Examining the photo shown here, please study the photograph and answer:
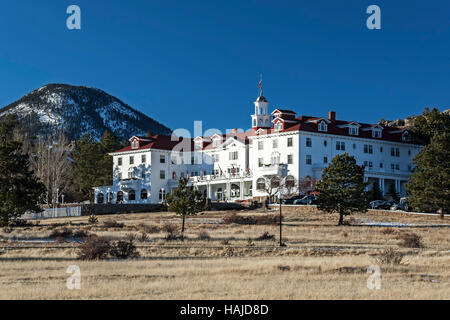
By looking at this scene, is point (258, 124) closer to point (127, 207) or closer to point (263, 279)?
point (127, 207)

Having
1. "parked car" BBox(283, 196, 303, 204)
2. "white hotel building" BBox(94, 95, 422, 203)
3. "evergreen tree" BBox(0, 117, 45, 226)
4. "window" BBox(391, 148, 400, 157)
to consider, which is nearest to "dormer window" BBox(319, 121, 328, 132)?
"white hotel building" BBox(94, 95, 422, 203)

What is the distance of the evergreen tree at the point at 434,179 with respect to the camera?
195 ft

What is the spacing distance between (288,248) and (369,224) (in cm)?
2222

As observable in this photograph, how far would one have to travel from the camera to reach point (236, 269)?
935 inches

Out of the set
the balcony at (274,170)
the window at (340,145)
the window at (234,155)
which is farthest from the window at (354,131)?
the window at (234,155)

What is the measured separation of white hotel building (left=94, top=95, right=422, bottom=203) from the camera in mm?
82000

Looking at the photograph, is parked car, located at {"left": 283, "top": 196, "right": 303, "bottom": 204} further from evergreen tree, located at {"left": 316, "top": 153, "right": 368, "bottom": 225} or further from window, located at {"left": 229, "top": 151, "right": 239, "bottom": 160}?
window, located at {"left": 229, "top": 151, "right": 239, "bottom": 160}

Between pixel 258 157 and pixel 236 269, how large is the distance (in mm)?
62210

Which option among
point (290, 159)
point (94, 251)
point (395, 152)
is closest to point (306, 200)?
point (290, 159)

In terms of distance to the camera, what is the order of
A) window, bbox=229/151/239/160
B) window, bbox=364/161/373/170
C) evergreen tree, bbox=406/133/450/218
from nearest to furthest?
evergreen tree, bbox=406/133/450/218 → window, bbox=364/161/373/170 → window, bbox=229/151/239/160

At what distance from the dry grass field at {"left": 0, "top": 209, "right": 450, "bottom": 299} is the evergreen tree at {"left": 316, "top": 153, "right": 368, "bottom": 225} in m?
10.7

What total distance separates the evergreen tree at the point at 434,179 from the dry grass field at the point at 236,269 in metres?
15.9

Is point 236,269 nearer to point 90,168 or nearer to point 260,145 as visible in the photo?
point 260,145

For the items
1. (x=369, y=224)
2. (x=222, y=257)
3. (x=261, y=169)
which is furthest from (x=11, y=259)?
(x=261, y=169)
